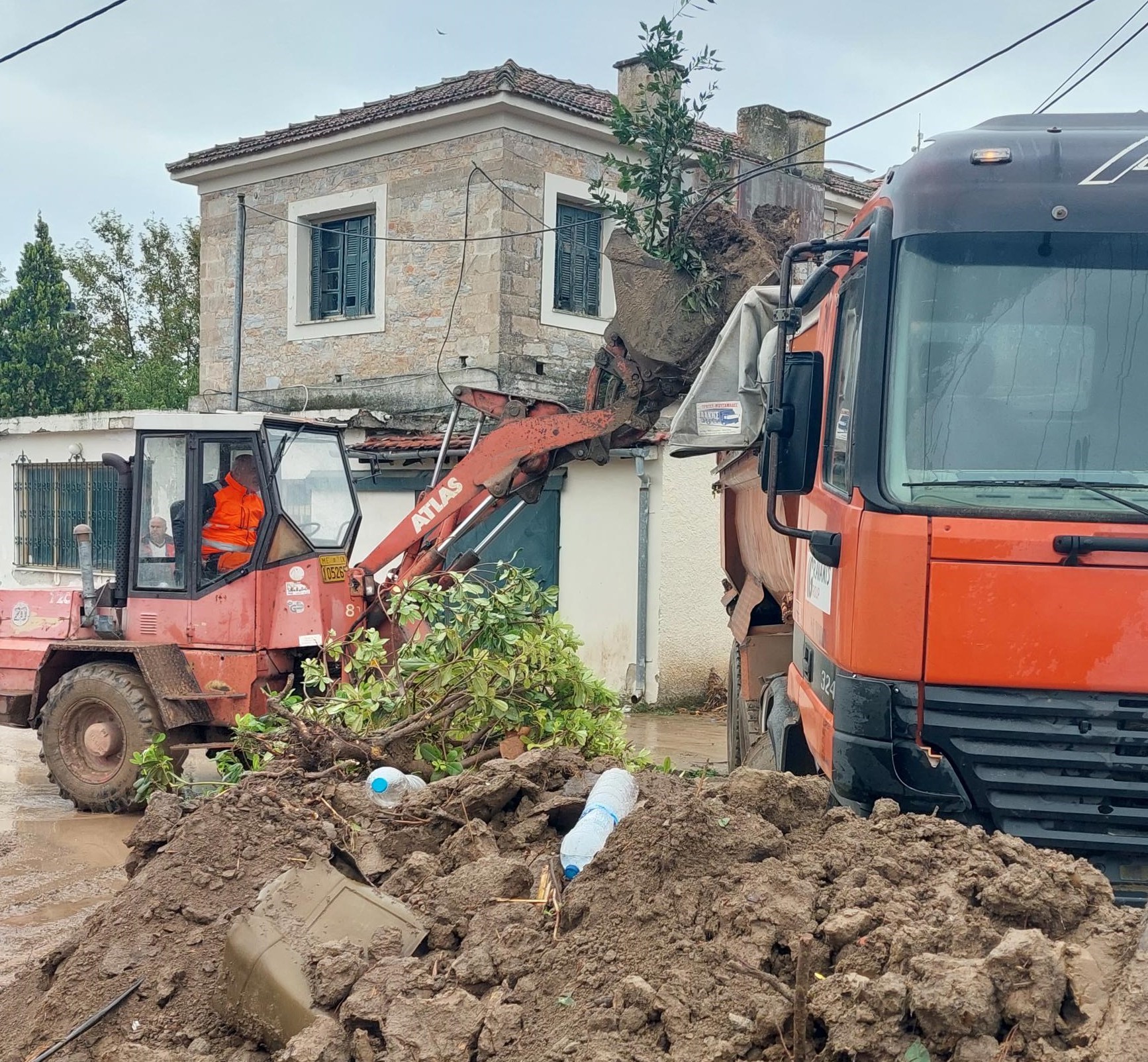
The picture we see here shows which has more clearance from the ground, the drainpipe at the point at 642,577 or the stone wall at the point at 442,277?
the stone wall at the point at 442,277

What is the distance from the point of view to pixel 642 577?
1283cm

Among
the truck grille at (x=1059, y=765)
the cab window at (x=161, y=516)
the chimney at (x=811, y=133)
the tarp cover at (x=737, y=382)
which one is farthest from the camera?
the chimney at (x=811, y=133)

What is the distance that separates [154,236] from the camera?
28750mm

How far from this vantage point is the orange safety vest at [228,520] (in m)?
8.93

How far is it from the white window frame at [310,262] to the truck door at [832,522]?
12396mm

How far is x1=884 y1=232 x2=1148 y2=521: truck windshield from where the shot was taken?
155 inches

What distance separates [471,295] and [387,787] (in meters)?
11.1

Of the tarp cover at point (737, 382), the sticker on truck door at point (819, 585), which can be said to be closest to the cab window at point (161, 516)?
the tarp cover at point (737, 382)

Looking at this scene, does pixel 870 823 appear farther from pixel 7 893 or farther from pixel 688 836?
pixel 7 893

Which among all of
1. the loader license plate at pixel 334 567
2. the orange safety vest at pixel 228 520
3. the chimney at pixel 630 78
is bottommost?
the loader license plate at pixel 334 567

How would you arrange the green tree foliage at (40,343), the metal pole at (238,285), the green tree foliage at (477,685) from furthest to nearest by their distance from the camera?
the green tree foliage at (40,343) < the metal pole at (238,285) < the green tree foliage at (477,685)

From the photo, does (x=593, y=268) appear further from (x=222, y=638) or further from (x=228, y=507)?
(x=222, y=638)

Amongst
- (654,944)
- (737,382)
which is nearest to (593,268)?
(737,382)

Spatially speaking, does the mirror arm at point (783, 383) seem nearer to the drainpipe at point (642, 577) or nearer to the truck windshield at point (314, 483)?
the truck windshield at point (314, 483)
